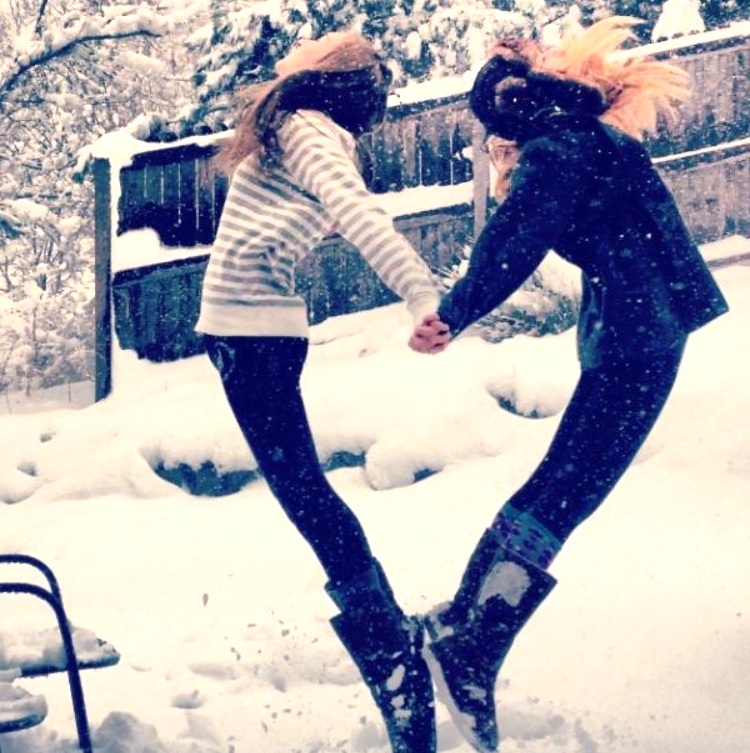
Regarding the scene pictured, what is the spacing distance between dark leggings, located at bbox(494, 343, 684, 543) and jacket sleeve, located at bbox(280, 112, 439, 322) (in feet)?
1.33

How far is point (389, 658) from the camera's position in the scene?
2439mm

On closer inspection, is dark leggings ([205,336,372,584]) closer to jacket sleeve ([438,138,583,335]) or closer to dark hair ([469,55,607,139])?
jacket sleeve ([438,138,583,335])

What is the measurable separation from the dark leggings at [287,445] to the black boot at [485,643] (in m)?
0.24

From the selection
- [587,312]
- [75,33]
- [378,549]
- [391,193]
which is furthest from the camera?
[75,33]

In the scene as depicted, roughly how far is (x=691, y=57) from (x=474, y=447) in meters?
2.93

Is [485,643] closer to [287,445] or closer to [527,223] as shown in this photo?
[287,445]

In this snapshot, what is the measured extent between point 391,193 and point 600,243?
352 centimetres

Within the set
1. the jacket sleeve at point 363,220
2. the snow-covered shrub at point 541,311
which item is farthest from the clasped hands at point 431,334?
A: the snow-covered shrub at point 541,311

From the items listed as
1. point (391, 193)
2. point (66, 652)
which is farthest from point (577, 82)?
point (391, 193)

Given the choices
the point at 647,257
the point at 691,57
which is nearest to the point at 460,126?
the point at 691,57

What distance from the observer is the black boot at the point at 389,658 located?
7.91ft

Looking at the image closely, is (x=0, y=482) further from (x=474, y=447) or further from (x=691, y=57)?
(x=691, y=57)

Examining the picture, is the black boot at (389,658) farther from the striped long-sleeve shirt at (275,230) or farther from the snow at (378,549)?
the striped long-sleeve shirt at (275,230)

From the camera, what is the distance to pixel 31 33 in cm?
694
